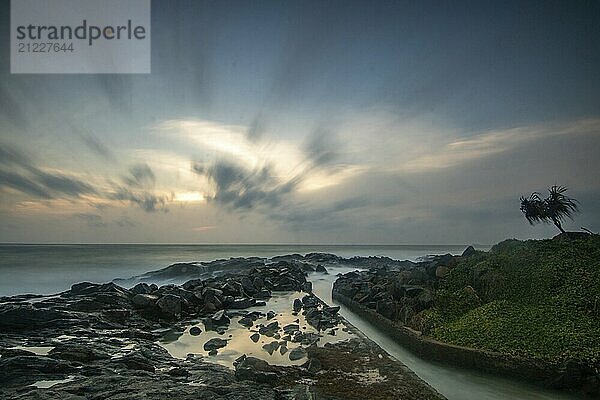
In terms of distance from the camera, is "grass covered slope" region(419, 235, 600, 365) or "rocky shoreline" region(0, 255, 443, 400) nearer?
"rocky shoreline" region(0, 255, 443, 400)

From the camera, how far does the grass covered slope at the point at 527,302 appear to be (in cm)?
970

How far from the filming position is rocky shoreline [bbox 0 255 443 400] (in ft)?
24.2

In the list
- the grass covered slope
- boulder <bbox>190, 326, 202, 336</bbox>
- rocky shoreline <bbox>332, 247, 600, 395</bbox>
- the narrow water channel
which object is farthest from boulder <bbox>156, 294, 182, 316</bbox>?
the grass covered slope

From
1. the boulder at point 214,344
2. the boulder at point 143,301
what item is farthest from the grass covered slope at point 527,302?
the boulder at point 143,301

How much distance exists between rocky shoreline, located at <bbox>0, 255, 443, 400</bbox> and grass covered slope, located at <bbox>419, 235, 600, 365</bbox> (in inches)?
116

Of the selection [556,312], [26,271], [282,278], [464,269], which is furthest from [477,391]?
[26,271]

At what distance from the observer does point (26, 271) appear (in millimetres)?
51531

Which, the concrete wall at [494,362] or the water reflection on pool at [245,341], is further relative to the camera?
the water reflection on pool at [245,341]

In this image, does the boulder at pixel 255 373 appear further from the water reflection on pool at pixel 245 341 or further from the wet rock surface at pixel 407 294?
the wet rock surface at pixel 407 294

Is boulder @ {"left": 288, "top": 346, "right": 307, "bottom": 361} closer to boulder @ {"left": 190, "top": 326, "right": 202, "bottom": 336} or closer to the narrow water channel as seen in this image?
the narrow water channel

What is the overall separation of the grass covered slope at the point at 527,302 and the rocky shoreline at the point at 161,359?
2955mm

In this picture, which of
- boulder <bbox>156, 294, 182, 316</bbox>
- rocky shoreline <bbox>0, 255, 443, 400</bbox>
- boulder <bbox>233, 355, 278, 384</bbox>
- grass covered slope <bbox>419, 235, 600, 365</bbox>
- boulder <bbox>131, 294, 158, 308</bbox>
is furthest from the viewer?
boulder <bbox>131, 294, 158, 308</bbox>

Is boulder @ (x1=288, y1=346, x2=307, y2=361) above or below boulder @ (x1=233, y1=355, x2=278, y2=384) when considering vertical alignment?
below

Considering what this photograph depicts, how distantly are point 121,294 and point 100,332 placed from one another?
490 centimetres
